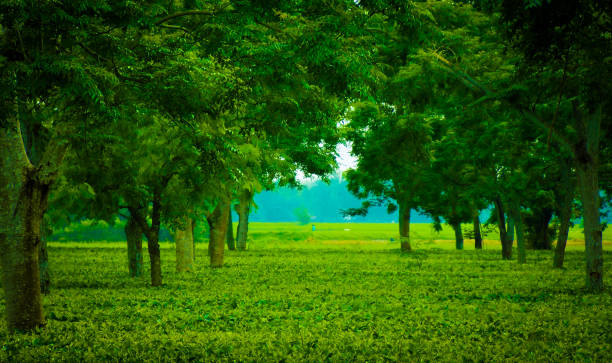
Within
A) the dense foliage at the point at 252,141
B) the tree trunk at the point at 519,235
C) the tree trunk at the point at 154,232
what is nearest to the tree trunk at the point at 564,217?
the dense foliage at the point at 252,141

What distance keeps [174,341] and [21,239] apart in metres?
3.45

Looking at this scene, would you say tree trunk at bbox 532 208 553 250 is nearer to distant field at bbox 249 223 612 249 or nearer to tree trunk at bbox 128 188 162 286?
distant field at bbox 249 223 612 249

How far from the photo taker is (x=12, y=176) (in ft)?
34.3

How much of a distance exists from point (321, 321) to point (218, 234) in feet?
59.1

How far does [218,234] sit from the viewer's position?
29.4 meters

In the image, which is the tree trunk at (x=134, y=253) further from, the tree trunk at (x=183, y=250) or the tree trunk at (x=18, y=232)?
the tree trunk at (x=18, y=232)

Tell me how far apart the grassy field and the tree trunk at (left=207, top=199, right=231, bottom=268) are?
22.5ft

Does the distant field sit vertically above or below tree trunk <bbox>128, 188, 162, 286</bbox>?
below

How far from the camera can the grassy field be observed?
29.6 feet

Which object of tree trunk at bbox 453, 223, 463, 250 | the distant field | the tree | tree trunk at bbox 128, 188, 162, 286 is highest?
the tree

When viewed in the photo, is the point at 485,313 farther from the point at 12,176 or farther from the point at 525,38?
the point at 12,176

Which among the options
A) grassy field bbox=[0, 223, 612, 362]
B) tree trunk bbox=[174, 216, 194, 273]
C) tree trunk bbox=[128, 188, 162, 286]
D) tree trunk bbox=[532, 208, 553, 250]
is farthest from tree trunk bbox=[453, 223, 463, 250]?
tree trunk bbox=[128, 188, 162, 286]

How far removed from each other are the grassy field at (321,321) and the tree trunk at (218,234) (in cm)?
686

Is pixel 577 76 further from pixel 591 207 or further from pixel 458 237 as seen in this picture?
pixel 458 237
